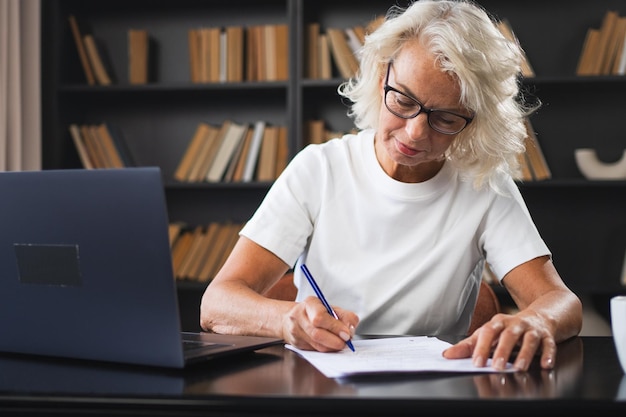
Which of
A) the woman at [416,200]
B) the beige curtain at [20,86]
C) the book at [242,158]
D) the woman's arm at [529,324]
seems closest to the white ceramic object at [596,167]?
the book at [242,158]

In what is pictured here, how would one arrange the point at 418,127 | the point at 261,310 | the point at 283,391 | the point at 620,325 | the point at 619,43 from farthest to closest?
the point at 619,43
the point at 418,127
the point at 261,310
the point at 620,325
the point at 283,391

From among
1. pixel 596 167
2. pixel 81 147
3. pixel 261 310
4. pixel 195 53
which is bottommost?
pixel 81 147

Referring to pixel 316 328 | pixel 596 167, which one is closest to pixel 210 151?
pixel 596 167

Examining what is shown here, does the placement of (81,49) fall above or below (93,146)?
A: above

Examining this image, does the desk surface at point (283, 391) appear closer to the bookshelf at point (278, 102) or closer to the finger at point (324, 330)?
the finger at point (324, 330)

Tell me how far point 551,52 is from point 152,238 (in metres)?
2.88

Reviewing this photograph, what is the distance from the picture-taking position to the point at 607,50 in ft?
10.7

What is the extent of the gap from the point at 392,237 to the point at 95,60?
227 centimetres

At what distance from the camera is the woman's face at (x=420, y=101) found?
1.61m

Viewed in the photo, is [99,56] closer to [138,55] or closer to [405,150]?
[138,55]

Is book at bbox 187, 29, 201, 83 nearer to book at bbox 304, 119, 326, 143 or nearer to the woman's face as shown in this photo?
book at bbox 304, 119, 326, 143

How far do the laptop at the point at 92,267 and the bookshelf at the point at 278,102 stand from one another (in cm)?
235

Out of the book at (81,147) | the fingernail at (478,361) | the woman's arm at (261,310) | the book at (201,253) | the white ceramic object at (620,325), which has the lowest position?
the book at (201,253)

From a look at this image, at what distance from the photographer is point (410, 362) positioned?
108 cm
